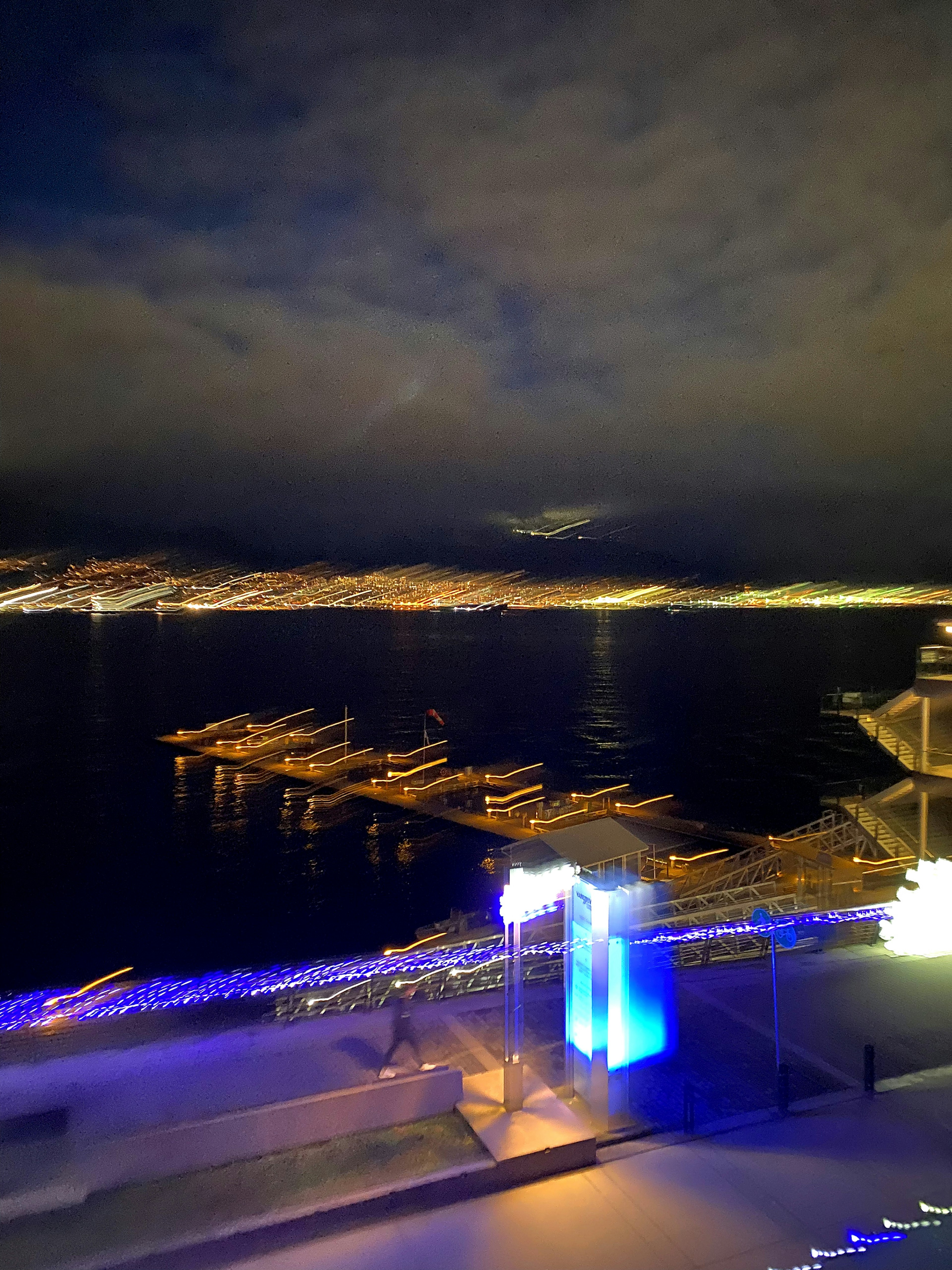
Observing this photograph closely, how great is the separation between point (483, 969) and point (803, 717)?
45.5m

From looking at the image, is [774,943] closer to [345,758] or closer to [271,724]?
[345,758]

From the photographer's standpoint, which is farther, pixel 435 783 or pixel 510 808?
pixel 435 783

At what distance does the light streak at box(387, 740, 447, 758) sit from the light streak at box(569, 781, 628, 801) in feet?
27.5

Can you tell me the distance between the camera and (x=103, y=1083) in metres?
4.07

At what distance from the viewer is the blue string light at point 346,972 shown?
5457 mm

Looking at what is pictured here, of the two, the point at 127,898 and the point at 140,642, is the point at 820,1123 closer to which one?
the point at 127,898

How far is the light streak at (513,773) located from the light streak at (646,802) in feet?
16.1

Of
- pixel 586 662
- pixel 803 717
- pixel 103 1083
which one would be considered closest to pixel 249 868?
pixel 103 1083

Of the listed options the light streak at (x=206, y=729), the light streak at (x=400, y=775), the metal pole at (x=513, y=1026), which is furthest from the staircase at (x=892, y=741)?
the light streak at (x=206, y=729)

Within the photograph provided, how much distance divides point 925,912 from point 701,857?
1484 centimetres

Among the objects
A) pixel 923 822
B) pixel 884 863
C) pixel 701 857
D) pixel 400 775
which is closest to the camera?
pixel 923 822

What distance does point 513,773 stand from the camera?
105ft

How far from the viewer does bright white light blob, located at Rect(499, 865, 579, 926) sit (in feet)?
13.9

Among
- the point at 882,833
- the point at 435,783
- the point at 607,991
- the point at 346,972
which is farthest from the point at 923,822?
the point at 435,783
